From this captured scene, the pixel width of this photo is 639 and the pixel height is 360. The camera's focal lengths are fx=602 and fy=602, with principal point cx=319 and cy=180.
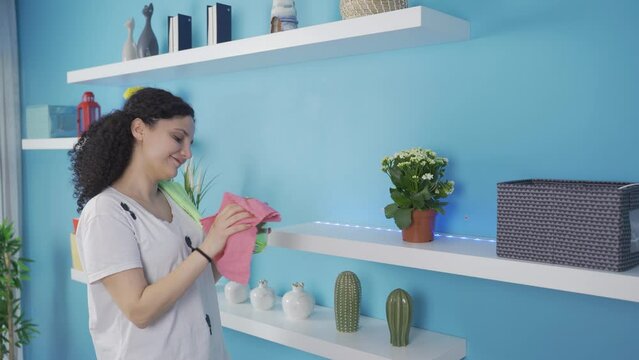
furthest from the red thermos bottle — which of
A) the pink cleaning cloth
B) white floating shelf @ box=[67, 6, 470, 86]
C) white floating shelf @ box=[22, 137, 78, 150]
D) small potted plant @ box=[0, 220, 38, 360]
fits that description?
the pink cleaning cloth

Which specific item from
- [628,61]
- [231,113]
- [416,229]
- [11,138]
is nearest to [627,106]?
[628,61]

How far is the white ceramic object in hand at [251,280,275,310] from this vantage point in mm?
1921

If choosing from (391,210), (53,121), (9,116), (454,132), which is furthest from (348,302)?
(9,116)

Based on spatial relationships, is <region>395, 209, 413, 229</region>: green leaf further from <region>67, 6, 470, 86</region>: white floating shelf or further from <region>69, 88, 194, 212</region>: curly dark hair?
<region>69, 88, 194, 212</region>: curly dark hair

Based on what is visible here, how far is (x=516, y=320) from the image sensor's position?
1481mm

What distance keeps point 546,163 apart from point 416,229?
13.4 inches

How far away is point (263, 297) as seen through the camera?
6.30ft

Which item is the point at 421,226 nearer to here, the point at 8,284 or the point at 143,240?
the point at 143,240

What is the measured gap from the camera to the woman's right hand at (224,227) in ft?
4.41

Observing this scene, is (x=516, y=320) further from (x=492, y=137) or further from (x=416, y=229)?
(x=492, y=137)

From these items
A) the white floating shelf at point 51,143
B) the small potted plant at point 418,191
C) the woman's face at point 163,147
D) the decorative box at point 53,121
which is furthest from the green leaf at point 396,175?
the decorative box at point 53,121

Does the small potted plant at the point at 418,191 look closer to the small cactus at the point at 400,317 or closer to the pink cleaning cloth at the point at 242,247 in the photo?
the small cactus at the point at 400,317

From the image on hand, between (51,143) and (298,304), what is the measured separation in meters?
1.39

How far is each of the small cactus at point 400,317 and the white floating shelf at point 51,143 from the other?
1.47 metres
